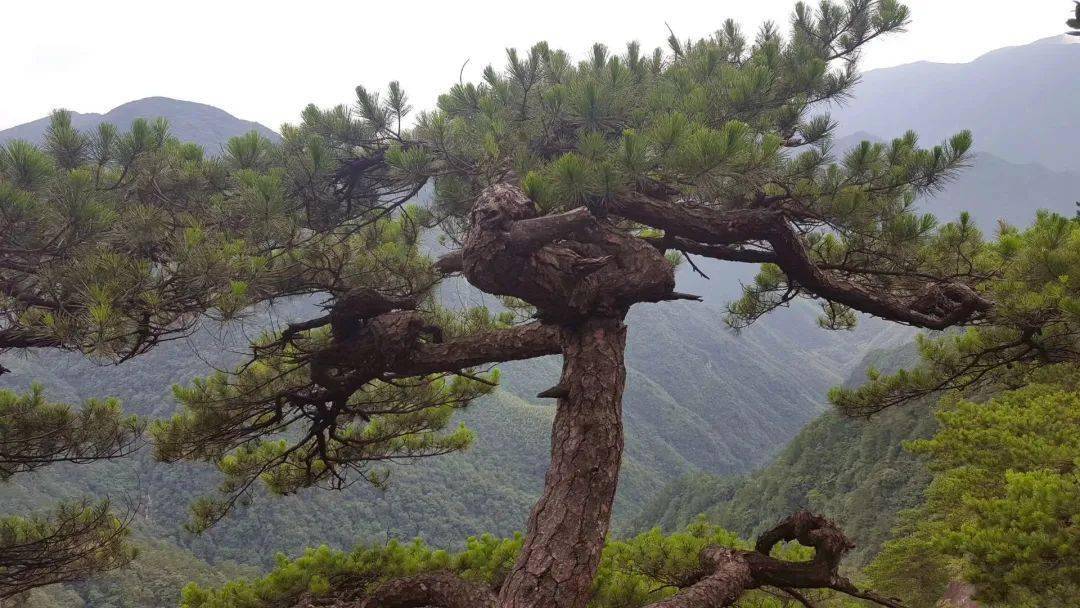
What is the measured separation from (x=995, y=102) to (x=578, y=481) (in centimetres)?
16417

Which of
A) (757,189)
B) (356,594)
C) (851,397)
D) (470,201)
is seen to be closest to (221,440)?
(356,594)

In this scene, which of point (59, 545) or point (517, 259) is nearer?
point (517, 259)

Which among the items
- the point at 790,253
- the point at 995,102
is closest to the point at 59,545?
the point at 790,253

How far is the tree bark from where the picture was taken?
6.14 feet

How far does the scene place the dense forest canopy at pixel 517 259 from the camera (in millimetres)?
2158

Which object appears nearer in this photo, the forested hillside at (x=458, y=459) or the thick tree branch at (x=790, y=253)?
the thick tree branch at (x=790, y=253)

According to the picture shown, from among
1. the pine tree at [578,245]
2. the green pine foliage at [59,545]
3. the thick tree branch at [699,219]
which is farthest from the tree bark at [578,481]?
the green pine foliage at [59,545]

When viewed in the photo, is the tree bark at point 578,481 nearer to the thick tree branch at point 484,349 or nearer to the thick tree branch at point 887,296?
the thick tree branch at point 484,349

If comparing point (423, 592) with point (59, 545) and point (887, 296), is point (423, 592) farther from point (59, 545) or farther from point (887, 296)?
point (59, 545)

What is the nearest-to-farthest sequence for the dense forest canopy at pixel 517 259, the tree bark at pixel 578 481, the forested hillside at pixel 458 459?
the tree bark at pixel 578 481 → the dense forest canopy at pixel 517 259 → the forested hillside at pixel 458 459

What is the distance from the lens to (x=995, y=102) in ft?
410

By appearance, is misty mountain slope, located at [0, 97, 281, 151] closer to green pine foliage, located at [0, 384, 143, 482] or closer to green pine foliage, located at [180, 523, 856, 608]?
green pine foliage, located at [0, 384, 143, 482]

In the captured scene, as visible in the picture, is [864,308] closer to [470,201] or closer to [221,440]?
[470,201]

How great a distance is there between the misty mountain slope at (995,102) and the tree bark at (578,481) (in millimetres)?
132393
